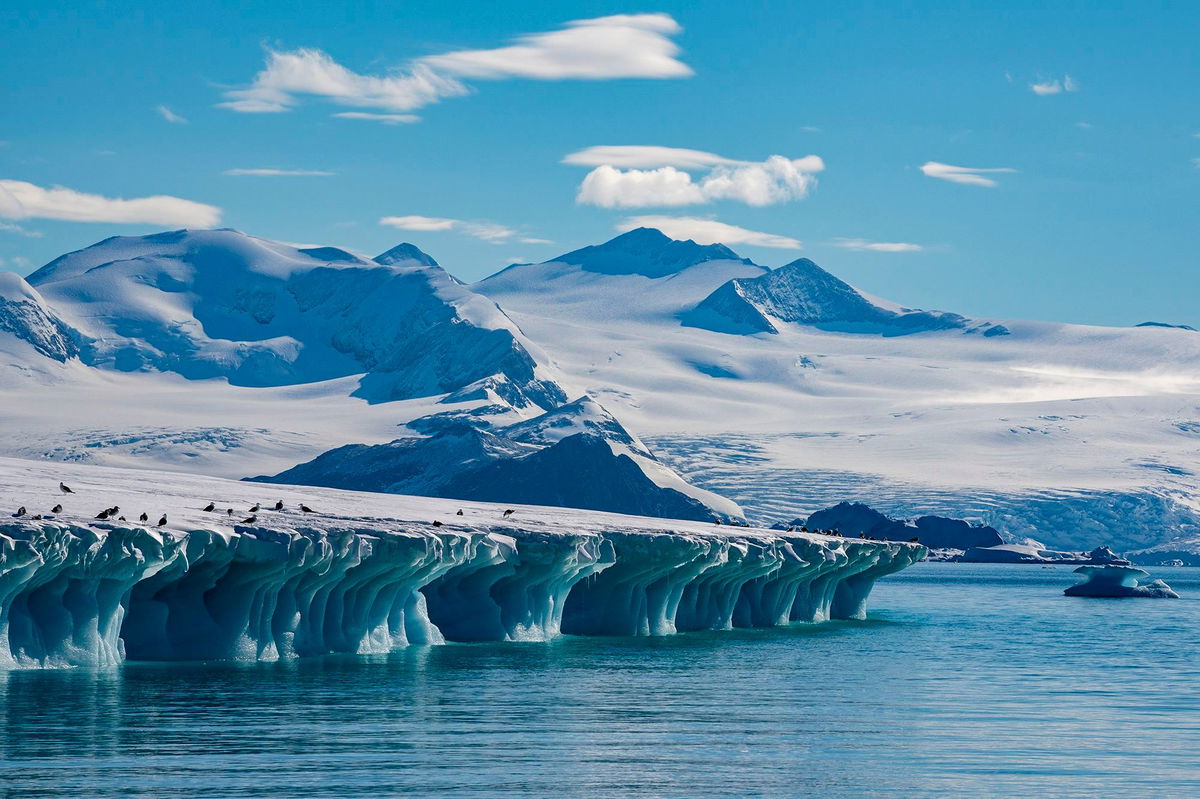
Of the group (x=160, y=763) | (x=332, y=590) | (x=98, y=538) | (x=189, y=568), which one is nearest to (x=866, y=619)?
(x=332, y=590)

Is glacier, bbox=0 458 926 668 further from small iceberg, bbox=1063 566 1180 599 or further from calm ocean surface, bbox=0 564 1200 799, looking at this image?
small iceberg, bbox=1063 566 1180 599

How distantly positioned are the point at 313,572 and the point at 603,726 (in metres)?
9.20

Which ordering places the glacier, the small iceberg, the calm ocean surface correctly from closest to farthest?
the calm ocean surface → the glacier → the small iceberg

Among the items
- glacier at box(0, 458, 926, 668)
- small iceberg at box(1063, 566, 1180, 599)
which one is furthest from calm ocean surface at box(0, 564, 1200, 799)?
small iceberg at box(1063, 566, 1180, 599)

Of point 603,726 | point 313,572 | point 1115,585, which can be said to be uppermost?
point 313,572

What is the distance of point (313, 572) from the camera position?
3528cm

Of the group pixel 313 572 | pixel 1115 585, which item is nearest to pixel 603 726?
pixel 313 572

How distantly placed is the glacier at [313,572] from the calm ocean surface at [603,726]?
0.89m

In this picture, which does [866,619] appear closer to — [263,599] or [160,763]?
[263,599]

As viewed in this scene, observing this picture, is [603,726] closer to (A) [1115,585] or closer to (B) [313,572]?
(B) [313,572]

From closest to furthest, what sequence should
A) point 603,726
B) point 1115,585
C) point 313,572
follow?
1. point 603,726
2. point 313,572
3. point 1115,585

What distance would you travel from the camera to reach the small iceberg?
100312 mm

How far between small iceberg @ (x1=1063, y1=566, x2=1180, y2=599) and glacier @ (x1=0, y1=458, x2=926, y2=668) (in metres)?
48.6

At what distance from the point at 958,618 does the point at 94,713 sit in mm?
49155
